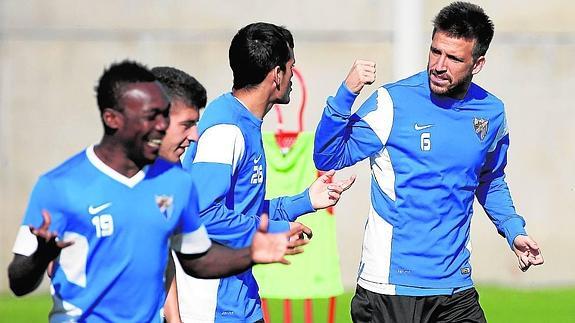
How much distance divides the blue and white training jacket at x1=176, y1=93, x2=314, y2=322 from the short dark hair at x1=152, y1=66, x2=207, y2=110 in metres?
0.28

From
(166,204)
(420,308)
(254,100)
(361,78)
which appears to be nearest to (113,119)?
(166,204)

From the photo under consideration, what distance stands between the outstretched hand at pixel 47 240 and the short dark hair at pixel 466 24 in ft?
8.09

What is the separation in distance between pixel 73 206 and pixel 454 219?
2.17m

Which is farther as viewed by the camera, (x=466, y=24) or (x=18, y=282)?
(x=466, y=24)

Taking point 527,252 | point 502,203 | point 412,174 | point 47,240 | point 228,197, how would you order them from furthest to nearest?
point 502,203 < point 527,252 < point 412,174 < point 228,197 < point 47,240

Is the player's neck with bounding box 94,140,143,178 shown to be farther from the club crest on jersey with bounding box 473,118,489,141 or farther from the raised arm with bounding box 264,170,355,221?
Answer: the club crest on jersey with bounding box 473,118,489,141

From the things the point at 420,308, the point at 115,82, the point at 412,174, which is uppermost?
the point at 115,82

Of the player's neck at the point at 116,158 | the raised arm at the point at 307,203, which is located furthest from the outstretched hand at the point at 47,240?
the raised arm at the point at 307,203

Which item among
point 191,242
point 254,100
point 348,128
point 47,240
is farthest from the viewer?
point 348,128

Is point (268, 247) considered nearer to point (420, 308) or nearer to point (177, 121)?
point (177, 121)

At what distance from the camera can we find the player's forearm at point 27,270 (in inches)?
162

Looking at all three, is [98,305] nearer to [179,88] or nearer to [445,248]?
[179,88]

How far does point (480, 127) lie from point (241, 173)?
124cm

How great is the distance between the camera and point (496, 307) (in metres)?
10.7
